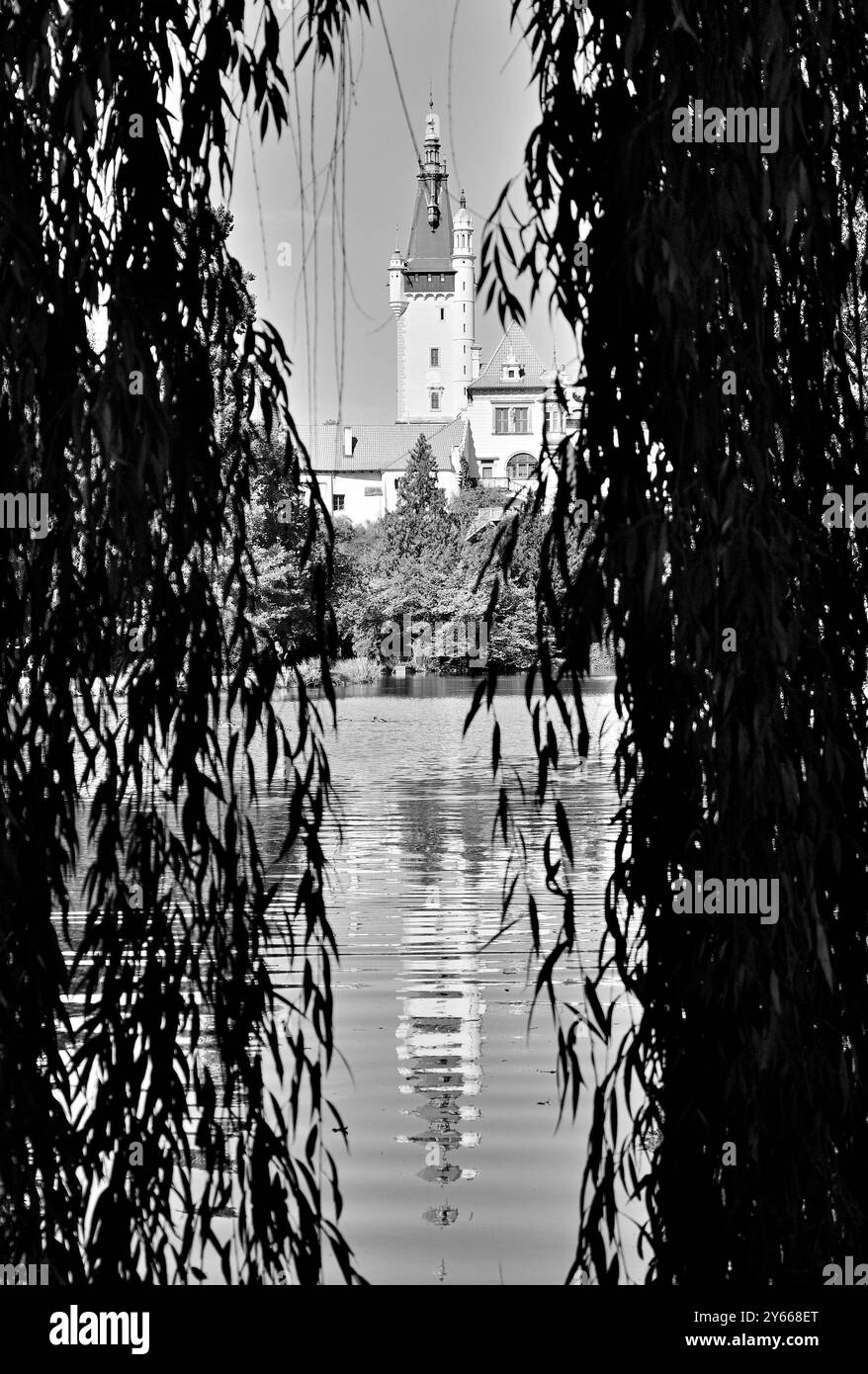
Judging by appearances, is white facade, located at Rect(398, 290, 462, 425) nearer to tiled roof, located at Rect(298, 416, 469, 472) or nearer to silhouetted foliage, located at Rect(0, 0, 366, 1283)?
tiled roof, located at Rect(298, 416, 469, 472)

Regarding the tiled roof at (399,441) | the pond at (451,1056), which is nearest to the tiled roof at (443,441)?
the tiled roof at (399,441)

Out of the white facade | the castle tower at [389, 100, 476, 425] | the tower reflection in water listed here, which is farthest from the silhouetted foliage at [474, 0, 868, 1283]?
the white facade

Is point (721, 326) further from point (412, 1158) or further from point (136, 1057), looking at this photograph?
point (412, 1158)

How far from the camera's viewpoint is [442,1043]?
13.1 ft

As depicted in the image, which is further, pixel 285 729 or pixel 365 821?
pixel 365 821

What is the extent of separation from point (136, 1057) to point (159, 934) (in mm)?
107

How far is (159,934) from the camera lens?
1271 millimetres

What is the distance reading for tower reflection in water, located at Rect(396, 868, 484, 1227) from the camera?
115 inches

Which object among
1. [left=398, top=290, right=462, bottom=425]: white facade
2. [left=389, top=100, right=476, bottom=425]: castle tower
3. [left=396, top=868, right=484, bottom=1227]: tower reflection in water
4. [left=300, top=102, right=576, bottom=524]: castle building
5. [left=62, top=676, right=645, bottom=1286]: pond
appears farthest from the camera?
[left=398, top=290, right=462, bottom=425]: white facade

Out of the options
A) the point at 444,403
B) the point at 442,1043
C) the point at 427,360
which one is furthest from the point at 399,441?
the point at 442,1043

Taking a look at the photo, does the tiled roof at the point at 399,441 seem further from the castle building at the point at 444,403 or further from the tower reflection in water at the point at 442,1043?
the tower reflection in water at the point at 442,1043
